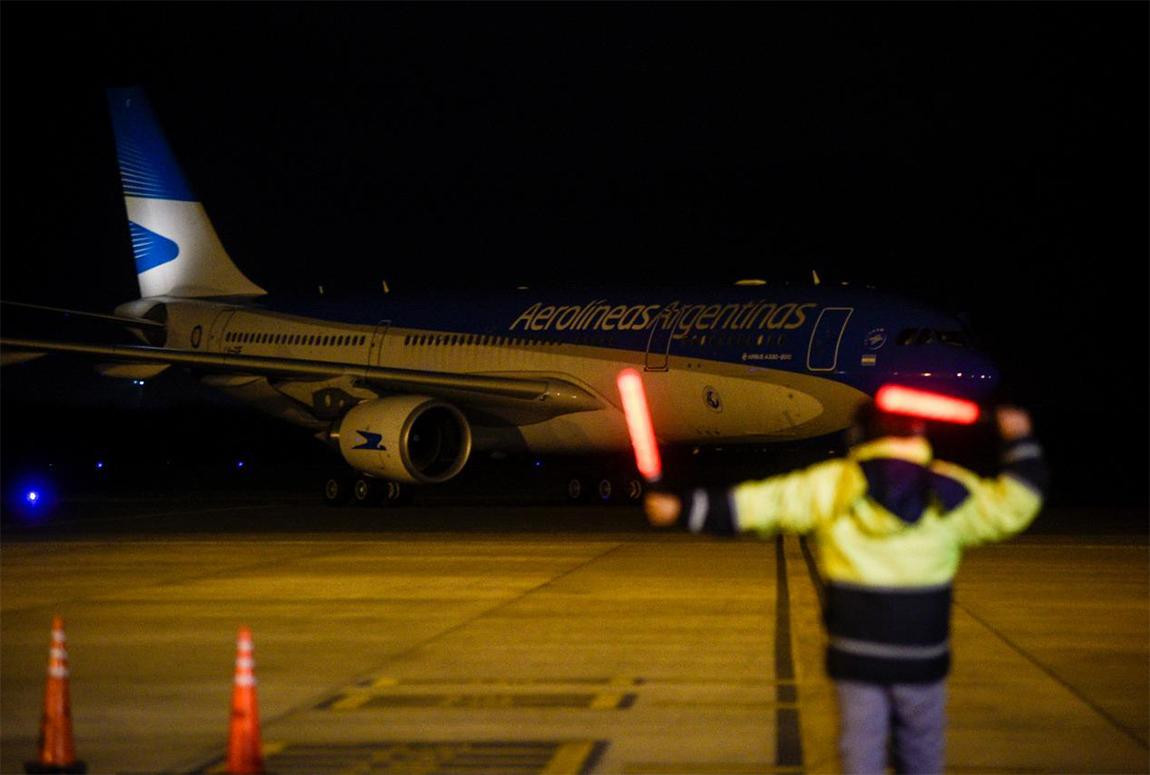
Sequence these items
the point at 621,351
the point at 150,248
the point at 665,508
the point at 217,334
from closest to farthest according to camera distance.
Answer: the point at 665,508 → the point at 621,351 → the point at 217,334 → the point at 150,248

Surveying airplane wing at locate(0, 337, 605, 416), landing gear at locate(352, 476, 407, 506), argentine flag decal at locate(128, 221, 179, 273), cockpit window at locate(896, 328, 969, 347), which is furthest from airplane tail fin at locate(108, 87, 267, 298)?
cockpit window at locate(896, 328, 969, 347)

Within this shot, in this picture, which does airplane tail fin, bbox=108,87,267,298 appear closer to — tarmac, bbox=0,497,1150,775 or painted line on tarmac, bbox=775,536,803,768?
tarmac, bbox=0,497,1150,775

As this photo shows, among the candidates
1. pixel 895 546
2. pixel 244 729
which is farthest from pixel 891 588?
pixel 244 729

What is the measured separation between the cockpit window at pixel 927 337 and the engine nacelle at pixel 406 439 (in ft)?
21.8

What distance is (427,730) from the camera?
854 centimetres

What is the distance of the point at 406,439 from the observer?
2594cm

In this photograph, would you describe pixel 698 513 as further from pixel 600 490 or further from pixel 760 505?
pixel 600 490

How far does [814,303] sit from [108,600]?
1361 centimetres

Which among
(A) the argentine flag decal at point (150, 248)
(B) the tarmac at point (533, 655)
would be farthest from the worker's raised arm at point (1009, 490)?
(A) the argentine flag decal at point (150, 248)

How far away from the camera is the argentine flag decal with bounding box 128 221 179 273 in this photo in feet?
120

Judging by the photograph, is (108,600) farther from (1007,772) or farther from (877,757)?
(877,757)

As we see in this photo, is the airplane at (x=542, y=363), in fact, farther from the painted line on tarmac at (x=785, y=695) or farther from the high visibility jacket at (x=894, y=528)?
the high visibility jacket at (x=894, y=528)

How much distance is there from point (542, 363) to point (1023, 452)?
23076mm

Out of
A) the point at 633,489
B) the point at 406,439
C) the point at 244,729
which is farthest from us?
the point at 633,489
